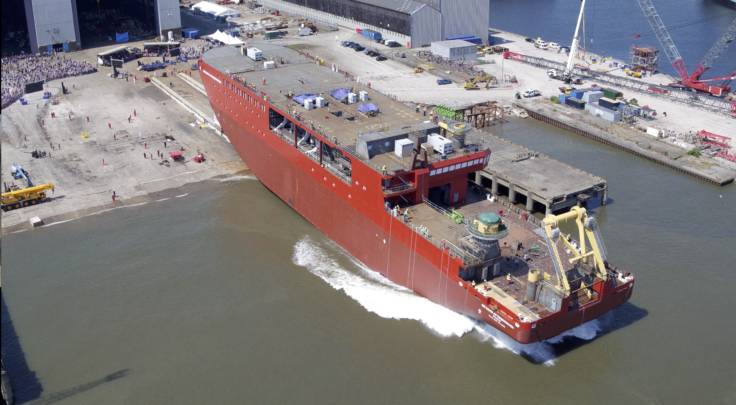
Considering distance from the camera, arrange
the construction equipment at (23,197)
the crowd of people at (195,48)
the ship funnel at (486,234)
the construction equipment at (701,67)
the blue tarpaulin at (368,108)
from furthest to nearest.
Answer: the crowd of people at (195,48) < the construction equipment at (701,67) < the blue tarpaulin at (368,108) < the construction equipment at (23,197) < the ship funnel at (486,234)

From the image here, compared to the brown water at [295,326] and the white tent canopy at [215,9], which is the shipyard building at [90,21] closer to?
the white tent canopy at [215,9]

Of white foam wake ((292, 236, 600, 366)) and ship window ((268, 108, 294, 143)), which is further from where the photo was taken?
A: ship window ((268, 108, 294, 143))

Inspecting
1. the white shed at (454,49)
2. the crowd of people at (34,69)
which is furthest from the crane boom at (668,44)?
the crowd of people at (34,69)

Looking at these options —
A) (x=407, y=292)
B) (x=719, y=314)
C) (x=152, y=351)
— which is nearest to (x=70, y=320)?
(x=152, y=351)

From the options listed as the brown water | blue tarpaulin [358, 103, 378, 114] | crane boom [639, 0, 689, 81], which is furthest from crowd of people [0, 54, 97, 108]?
crane boom [639, 0, 689, 81]

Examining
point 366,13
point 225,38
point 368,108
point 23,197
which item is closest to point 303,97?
point 368,108

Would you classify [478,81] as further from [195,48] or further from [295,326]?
[295,326]

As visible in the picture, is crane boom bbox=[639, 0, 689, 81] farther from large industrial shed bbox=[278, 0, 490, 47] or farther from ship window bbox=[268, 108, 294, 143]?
ship window bbox=[268, 108, 294, 143]

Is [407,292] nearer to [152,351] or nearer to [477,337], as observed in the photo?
[477,337]
